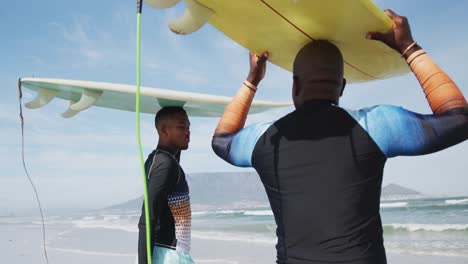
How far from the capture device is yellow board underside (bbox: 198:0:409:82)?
139 cm

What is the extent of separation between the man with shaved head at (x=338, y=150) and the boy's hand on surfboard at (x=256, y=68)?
11.2 inches

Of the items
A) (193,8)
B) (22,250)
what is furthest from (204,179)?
(193,8)

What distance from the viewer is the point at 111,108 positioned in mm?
3391

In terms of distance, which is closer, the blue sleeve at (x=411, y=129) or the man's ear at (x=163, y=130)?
the blue sleeve at (x=411, y=129)

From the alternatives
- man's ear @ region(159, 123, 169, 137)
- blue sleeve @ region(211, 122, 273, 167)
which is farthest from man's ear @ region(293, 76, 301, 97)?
man's ear @ region(159, 123, 169, 137)

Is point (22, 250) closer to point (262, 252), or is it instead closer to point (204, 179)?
point (262, 252)

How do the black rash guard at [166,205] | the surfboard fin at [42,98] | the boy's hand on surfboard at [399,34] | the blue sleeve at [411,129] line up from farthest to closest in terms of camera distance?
the surfboard fin at [42,98], the black rash guard at [166,205], the boy's hand on surfboard at [399,34], the blue sleeve at [411,129]

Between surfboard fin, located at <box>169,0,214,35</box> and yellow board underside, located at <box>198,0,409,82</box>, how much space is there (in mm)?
30

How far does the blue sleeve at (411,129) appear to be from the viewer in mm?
1104

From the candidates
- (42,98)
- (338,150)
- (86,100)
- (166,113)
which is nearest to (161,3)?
(338,150)

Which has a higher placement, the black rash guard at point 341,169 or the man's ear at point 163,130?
the man's ear at point 163,130

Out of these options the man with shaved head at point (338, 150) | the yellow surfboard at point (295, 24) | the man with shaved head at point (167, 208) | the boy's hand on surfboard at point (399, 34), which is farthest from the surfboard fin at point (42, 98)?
the boy's hand on surfboard at point (399, 34)

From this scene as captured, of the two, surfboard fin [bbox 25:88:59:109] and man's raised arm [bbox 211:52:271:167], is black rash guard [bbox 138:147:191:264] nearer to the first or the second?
man's raised arm [bbox 211:52:271:167]

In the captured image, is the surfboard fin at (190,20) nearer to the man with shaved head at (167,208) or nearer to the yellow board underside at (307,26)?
the yellow board underside at (307,26)
